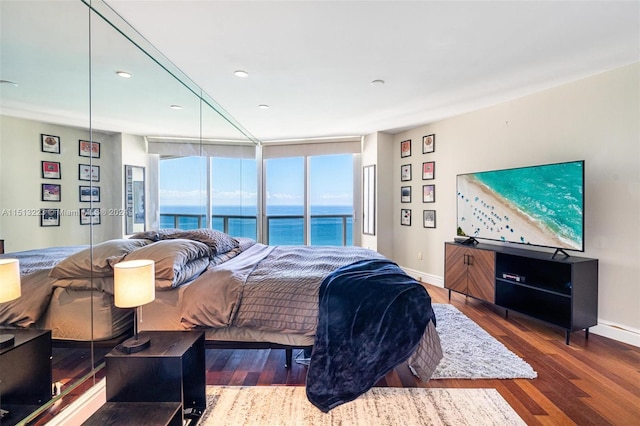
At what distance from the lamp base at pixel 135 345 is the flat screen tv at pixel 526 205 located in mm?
3617

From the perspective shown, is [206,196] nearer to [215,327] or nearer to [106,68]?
[106,68]

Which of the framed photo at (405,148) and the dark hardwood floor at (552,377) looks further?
the framed photo at (405,148)

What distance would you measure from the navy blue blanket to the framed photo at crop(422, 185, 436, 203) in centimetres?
303

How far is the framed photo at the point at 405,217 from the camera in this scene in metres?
5.04

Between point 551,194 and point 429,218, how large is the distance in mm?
1846

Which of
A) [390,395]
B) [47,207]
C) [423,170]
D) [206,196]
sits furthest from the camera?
[423,170]

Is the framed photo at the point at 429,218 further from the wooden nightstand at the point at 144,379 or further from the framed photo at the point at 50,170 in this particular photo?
the framed photo at the point at 50,170

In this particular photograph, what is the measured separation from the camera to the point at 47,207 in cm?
152

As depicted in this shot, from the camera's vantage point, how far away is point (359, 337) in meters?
1.85

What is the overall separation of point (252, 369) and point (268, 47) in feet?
8.37

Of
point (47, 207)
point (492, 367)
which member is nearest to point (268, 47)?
A: point (47, 207)

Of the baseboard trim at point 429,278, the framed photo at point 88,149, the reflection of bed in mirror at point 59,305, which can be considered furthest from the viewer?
the baseboard trim at point 429,278

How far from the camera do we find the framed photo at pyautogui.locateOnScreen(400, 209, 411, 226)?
5.04 metres

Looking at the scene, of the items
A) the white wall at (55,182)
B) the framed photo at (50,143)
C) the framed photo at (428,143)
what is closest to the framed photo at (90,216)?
the white wall at (55,182)
